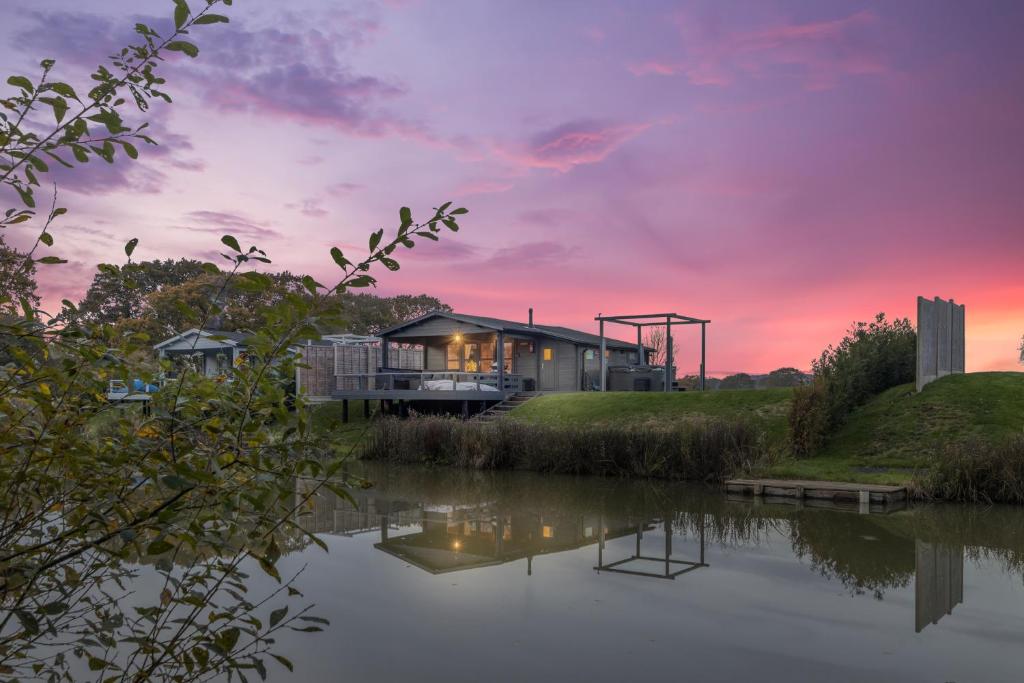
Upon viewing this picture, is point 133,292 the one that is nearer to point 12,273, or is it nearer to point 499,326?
point 499,326

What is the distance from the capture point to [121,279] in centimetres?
286

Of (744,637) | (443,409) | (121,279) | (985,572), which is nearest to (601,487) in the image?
(985,572)

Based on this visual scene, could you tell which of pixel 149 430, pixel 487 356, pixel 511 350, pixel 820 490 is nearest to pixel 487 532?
pixel 820 490

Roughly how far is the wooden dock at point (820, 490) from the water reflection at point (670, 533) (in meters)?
0.50

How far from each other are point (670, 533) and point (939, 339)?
45.9 ft

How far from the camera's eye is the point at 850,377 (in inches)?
751

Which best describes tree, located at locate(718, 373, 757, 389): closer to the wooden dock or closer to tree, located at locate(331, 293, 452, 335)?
the wooden dock

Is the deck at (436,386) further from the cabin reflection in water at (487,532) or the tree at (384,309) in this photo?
the tree at (384,309)

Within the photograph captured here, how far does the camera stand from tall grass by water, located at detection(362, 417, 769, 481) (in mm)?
15515

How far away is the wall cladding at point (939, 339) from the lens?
19.4 metres

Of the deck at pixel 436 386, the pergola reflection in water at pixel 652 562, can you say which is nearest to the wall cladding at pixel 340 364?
the deck at pixel 436 386

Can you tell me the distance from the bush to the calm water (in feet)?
2.36

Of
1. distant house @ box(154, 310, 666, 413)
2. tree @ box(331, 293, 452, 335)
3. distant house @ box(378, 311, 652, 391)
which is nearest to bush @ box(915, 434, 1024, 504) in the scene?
distant house @ box(154, 310, 666, 413)

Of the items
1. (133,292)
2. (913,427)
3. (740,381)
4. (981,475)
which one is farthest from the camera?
(133,292)
